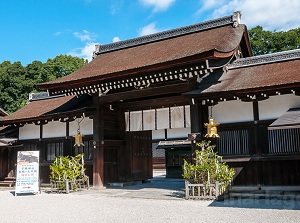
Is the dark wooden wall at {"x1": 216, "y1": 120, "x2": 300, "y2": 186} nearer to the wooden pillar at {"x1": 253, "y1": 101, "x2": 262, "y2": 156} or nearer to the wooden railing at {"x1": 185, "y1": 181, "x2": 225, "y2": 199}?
the wooden pillar at {"x1": 253, "y1": 101, "x2": 262, "y2": 156}

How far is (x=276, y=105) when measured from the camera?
10.4 m

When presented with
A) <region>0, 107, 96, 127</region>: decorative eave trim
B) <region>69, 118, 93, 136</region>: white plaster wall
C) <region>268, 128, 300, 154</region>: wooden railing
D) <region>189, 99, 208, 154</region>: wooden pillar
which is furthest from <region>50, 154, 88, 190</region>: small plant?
<region>268, 128, 300, 154</region>: wooden railing

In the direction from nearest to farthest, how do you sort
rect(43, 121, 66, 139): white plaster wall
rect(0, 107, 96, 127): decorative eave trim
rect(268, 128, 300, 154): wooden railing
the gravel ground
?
the gravel ground
rect(268, 128, 300, 154): wooden railing
rect(0, 107, 96, 127): decorative eave trim
rect(43, 121, 66, 139): white plaster wall

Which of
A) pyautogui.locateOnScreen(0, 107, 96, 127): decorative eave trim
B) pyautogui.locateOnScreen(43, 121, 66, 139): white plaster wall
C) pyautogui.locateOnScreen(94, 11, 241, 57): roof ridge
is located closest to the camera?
pyautogui.locateOnScreen(0, 107, 96, 127): decorative eave trim

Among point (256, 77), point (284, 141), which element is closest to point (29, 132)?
point (256, 77)

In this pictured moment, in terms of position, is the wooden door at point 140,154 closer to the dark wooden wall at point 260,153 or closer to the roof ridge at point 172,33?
the roof ridge at point 172,33

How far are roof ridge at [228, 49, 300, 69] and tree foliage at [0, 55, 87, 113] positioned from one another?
26.5 meters

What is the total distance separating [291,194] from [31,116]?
11630 mm

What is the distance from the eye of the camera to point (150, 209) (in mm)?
8336

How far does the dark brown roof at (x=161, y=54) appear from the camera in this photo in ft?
35.3

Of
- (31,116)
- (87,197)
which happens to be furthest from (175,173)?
(87,197)

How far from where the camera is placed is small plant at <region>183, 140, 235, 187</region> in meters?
9.68

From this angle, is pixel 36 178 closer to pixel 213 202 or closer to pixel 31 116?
pixel 31 116

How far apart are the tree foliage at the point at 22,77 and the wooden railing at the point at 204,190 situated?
90.3 feet
